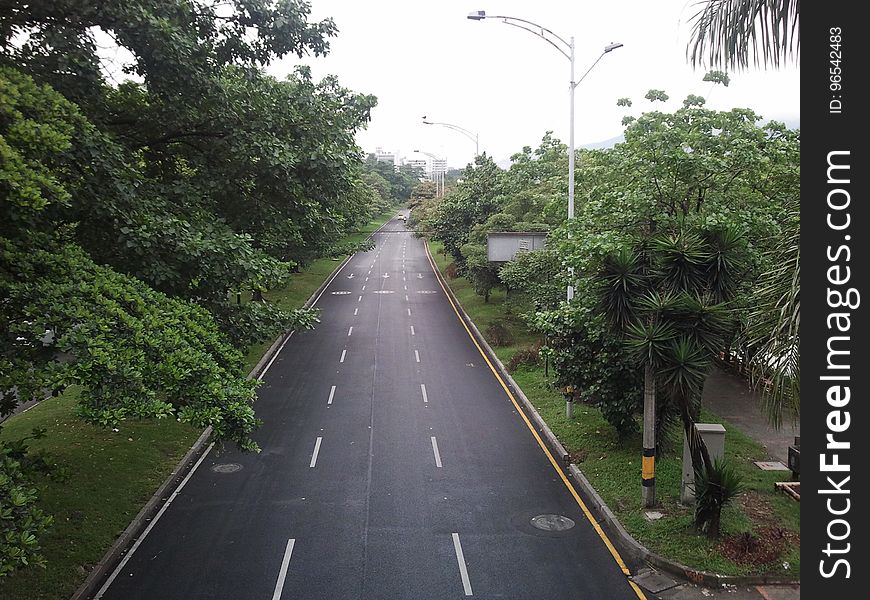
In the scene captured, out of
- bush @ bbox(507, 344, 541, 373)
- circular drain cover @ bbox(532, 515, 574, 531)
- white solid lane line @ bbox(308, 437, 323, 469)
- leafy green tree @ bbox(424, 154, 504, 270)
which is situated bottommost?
circular drain cover @ bbox(532, 515, 574, 531)

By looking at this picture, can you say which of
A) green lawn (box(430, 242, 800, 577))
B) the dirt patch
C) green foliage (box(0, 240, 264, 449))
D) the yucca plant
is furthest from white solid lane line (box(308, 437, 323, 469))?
the dirt patch

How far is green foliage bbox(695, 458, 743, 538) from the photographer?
35.6ft

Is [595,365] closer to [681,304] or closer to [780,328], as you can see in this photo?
[681,304]

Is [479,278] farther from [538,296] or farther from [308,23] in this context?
[308,23]

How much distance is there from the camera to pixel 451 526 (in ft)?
40.3

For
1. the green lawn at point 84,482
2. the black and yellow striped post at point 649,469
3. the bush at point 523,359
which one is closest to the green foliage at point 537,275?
the bush at point 523,359

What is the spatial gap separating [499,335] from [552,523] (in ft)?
52.8

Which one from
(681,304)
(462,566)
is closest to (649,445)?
(681,304)

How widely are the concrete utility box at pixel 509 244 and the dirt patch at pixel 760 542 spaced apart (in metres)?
12.6

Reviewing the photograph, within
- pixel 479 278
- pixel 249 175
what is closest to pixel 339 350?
pixel 479 278

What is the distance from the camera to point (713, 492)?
10875 mm

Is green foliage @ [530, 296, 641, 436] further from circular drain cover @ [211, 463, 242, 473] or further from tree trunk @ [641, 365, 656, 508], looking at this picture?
circular drain cover @ [211, 463, 242, 473]

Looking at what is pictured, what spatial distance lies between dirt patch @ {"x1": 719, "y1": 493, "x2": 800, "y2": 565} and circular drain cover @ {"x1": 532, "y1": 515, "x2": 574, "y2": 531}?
265 centimetres

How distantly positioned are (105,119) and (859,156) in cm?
1171
